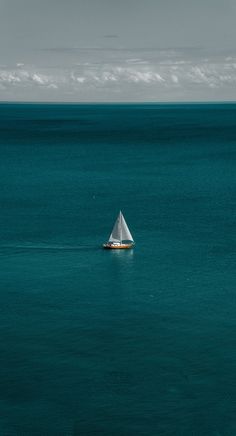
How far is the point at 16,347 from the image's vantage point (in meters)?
94.7

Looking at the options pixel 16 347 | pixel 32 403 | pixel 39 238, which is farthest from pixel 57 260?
pixel 32 403

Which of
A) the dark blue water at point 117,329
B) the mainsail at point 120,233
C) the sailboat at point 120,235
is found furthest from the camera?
the mainsail at point 120,233

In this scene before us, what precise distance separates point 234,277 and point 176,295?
14192mm

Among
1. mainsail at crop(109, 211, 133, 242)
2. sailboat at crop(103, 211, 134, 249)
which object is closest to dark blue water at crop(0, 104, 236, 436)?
sailboat at crop(103, 211, 134, 249)

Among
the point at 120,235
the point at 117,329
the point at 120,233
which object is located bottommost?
the point at 117,329

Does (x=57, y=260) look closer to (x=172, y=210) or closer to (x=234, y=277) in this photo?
(x=234, y=277)

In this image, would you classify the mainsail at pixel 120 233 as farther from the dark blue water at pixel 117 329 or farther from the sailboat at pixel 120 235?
the dark blue water at pixel 117 329

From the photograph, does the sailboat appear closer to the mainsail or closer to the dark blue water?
the mainsail

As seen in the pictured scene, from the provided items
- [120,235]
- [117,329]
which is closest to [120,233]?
[120,235]

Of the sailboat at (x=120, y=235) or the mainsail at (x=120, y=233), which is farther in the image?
the mainsail at (x=120, y=233)

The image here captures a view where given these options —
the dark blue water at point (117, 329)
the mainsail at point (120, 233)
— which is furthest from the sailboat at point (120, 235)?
the dark blue water at point (117, 329)

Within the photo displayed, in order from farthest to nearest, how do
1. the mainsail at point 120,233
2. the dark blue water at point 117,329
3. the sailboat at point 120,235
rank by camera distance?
the mainsail at point 120,233, the sailboat at point 120,235, the dark blue water at point 117,329

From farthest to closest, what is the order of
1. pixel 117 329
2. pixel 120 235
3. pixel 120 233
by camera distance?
pixel 120 235 < pixel 120 233 < pixel 117 329

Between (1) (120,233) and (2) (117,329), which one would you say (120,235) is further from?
(2) (117,329)
